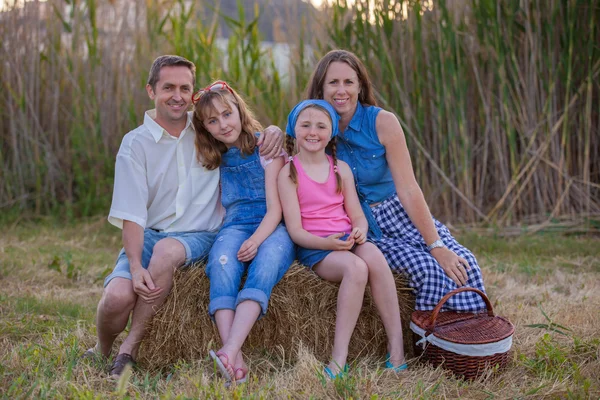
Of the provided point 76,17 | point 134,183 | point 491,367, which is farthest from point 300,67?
point 491,367

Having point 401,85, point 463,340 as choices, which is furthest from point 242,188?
point 401,85

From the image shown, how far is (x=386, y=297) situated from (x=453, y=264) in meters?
0.31

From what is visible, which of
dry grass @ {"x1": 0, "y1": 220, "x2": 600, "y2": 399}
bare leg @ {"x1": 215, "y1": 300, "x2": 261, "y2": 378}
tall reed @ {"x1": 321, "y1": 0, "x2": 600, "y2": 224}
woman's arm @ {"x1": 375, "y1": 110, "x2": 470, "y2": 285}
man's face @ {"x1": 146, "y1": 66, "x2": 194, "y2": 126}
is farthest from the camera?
tall reed @ {"x1": 321, "y1": 0, "x2": 600, "y2": 224}

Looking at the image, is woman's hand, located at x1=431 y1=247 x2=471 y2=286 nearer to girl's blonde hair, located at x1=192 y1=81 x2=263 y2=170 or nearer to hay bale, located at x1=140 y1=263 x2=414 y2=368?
hay bale, located at x1=140 y1=263 x2=414 y2=368

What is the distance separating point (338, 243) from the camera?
8.36ft

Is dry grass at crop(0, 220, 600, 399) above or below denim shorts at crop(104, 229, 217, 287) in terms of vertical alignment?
below

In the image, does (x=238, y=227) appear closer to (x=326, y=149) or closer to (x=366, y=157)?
(x=326, y=149)

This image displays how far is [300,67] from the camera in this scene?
5367mm

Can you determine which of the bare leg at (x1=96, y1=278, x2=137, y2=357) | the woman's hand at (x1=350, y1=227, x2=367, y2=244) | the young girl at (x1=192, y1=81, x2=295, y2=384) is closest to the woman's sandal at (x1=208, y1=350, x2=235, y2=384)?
the young girl at (x1=192, y1=81, x2=295, y2=384)

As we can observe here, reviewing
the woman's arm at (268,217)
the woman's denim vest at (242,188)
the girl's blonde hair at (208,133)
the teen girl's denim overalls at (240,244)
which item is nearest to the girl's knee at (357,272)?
the teen girl's denim overalls at (240,244)

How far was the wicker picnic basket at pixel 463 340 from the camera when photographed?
2.39m

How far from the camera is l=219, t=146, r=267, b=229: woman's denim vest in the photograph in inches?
110

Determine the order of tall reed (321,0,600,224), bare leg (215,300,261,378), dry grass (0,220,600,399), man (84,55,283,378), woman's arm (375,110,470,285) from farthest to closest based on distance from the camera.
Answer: tall reed (321,0,600,224), woman's arm (375,110,470,285), man (84,55,283,378), bare leg (215,300,261,378), dry grass (0,220,600,399)

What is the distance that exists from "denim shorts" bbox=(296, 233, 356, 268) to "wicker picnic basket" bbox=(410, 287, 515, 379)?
0.41 m
